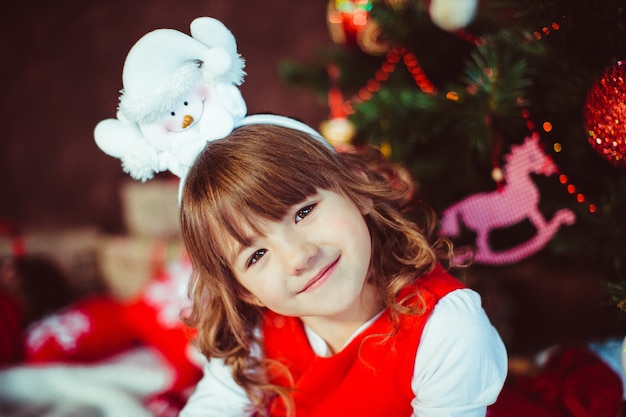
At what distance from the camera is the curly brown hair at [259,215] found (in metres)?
0.67

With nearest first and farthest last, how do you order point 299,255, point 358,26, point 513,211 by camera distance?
point 299,255 → point 513,211 → point 358,26

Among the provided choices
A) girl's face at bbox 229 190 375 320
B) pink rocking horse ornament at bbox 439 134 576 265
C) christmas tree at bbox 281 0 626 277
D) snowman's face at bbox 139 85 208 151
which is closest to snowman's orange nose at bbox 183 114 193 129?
snowman's face at bbox 139 85 208 151

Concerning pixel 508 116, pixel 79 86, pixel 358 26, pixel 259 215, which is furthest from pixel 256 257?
pixel 79 86

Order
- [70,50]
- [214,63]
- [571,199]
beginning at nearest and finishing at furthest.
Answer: [214,63] < [571,199] < [70,50]

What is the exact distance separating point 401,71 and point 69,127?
3.66 feet

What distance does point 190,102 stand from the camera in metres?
0.68

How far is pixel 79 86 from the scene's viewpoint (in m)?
1.60

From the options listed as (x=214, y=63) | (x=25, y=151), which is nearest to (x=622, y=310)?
(x=214, y=63)

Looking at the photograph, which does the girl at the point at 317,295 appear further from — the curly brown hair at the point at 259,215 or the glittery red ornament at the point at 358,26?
the glittery red ornament at the point at 358,26

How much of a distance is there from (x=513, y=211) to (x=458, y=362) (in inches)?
13.6

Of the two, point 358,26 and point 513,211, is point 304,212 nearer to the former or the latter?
point 513,211

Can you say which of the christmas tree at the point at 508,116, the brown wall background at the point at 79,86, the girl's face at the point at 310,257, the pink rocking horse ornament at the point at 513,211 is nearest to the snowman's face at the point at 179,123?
the girl's face at the point at 310,257

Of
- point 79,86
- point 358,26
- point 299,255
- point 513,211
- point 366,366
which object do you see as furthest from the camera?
point 79,86

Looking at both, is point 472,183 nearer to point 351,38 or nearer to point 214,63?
point 351,38
